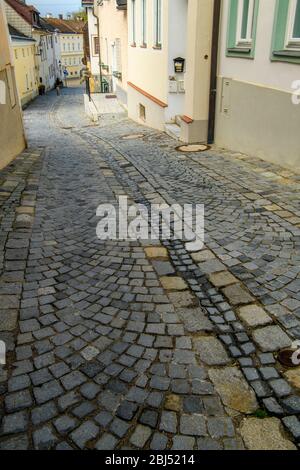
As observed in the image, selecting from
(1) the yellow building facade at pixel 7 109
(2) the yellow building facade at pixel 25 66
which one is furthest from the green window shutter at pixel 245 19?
(2) the yellow building facade at pixel 25 66

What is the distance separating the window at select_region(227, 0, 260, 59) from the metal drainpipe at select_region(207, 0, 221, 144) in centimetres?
A: 53

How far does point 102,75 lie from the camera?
1233 inches

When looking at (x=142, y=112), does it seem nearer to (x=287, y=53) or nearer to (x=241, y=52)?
(x=241, y=52)

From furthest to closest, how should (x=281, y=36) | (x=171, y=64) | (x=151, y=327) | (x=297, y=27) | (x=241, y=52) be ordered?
1. (x=171, y=64)
2. (x=241, y=52)
3. (x=281, y=36)
4. (x=297, y=27)
5. (x=151, y=327)

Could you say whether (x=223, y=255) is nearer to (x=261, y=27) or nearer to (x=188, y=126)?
(x=261, y=27)

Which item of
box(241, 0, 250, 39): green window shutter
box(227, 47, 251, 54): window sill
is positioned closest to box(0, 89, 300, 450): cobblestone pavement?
box(227, 47, 251, 54): window sill

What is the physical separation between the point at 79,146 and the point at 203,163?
4.56 metres

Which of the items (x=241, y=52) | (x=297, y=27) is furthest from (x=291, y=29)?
(x=241, y=52)

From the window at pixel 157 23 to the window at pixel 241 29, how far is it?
4.82m

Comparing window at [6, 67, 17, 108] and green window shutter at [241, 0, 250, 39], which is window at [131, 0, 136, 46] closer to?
window at [6, 67, 17, 108]

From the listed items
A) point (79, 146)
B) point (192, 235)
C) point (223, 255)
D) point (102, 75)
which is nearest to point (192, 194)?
point (192, 235)

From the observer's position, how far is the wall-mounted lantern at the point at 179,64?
40.1 feet

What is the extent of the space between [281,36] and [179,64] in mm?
5503

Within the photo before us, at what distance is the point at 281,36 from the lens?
23.8ft
